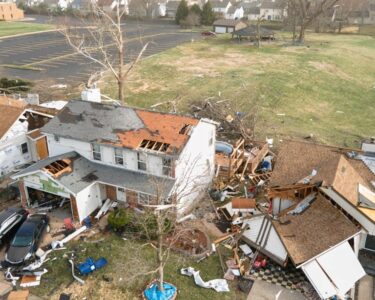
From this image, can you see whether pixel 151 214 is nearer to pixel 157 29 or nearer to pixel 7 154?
pixel 7 154

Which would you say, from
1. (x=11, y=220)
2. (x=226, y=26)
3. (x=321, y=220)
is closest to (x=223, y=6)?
(x=226, y=26)

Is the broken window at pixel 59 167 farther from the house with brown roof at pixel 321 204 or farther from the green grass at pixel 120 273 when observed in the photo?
the house with brown roof at pixel 321 204

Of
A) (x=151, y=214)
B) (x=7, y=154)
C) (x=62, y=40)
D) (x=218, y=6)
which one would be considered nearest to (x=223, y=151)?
(x=151, y=214)

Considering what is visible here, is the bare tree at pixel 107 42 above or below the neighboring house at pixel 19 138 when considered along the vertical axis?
above

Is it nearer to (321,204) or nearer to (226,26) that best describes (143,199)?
(321,204)

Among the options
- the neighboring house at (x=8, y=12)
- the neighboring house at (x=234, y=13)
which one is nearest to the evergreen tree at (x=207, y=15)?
the neighboring house at (x=234, y=13)

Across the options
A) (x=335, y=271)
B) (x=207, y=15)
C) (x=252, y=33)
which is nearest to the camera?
(x=335, y=271)

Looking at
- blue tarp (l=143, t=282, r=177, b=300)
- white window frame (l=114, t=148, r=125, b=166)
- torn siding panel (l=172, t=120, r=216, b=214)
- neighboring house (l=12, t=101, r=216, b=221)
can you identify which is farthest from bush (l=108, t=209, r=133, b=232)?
blue tarp (l=143, t=282, r=177, b=300)

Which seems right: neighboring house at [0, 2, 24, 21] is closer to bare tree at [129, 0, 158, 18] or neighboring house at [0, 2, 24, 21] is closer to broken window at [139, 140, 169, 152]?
bare tree at [129, 0, 158, 18]
